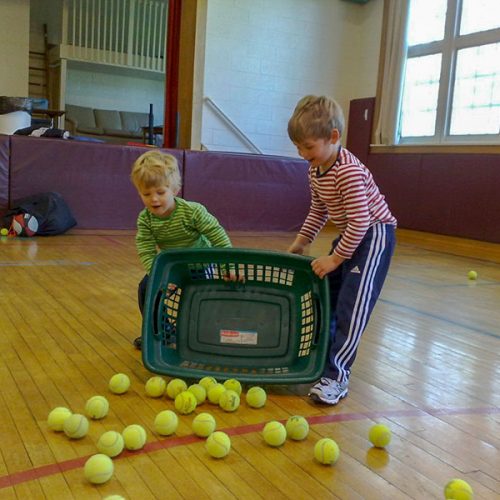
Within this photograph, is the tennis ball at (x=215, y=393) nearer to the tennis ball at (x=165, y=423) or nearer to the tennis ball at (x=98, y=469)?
the tennis ball at (x=165, y=423)

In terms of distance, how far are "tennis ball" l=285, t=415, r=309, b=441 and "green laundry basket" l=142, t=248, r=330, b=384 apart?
0.97 ft

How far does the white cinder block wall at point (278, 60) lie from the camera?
25.3 ft

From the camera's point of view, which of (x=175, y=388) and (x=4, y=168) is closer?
(x=175, y=388)

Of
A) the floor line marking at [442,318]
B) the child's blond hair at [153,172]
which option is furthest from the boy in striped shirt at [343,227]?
the floor line marking at [442,318]

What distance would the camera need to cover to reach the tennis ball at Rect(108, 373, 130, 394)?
5.50 ft

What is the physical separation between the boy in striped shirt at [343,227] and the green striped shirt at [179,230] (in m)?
0.41

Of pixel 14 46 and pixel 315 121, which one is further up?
pixel 14 46

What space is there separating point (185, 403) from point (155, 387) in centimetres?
15

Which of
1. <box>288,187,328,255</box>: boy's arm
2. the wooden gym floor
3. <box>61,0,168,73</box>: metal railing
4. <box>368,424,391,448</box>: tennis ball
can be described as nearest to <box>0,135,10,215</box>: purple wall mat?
the wooden gym floor

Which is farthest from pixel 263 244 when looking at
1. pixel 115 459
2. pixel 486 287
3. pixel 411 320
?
pixel 115 459

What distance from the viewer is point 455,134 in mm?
6828

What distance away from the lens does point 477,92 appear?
21.6 ft

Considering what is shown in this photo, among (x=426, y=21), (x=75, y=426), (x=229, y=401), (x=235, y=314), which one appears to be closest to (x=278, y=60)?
(x=426, y=21)

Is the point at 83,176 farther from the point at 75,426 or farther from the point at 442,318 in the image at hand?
the point at 75,426
